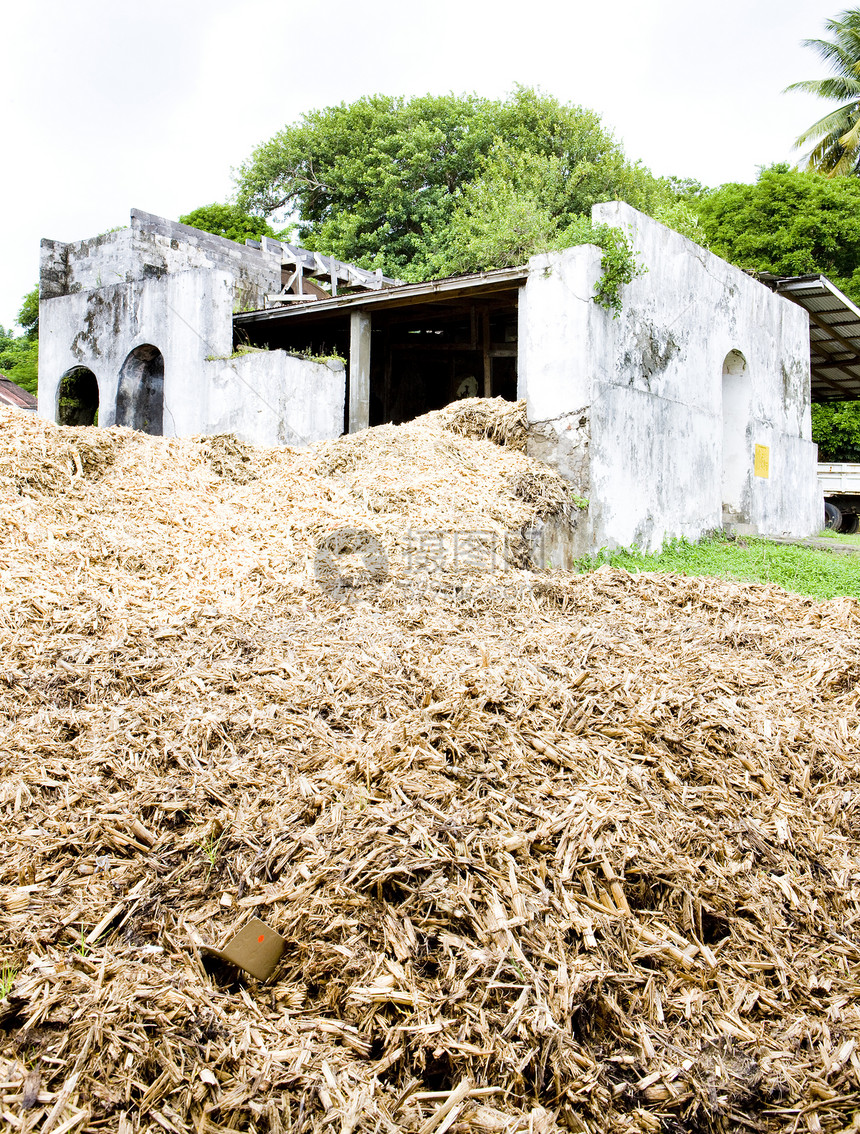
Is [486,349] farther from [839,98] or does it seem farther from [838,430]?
[839,98]

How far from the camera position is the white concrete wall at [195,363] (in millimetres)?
10320

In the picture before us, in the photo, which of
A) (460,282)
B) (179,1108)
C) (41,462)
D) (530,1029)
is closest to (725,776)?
Result: (530,1029)

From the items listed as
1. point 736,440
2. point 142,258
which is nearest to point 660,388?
point 736,440

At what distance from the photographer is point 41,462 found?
6449mm

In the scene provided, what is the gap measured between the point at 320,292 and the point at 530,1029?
16.1 meters

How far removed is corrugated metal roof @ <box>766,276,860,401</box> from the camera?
12805mm

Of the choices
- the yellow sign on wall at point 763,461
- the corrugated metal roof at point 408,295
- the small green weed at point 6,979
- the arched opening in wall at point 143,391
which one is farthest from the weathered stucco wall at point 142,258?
the small green weed at point 6,979

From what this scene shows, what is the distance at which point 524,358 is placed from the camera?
8617 mm

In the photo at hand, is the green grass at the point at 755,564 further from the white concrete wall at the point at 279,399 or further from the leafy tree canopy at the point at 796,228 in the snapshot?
the leafy tree canopy at the point at 796,228

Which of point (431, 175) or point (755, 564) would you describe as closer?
point (755, 564)

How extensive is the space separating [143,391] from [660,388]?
7913mm

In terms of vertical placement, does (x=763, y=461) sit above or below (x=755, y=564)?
above

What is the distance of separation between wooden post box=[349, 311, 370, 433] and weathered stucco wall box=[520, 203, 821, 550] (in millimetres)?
3241

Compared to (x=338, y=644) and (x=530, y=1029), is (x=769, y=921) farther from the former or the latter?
(x=338, y=644)
